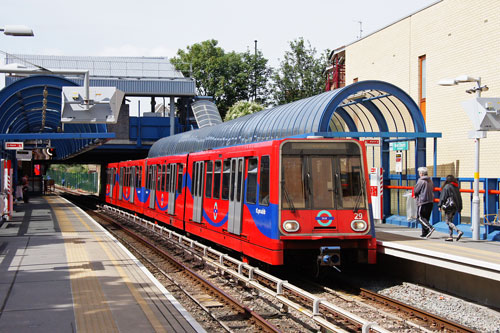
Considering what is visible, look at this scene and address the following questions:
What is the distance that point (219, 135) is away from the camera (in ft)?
81.4

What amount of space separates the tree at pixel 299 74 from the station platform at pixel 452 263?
39.6 m

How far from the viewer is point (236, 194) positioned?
42.3ft

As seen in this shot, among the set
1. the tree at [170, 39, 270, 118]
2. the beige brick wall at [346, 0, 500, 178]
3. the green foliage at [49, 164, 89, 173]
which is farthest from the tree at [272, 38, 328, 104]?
the green foliage at [49, 164, 89, 173]

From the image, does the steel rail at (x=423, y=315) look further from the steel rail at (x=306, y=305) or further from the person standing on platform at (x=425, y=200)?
the person standing on platform at (x=425, y=200)

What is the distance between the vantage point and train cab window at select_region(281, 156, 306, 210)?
36.0ft

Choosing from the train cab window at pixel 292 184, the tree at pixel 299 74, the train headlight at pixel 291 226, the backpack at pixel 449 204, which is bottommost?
the train headlight at pixel 291 226

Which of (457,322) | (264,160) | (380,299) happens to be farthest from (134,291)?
(457,322)

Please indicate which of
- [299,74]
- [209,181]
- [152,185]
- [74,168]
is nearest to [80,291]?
[209,181]

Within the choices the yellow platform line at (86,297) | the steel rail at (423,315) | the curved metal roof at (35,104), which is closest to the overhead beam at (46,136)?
the curved metal roof at (35,104)

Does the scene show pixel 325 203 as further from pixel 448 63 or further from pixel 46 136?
pixel 46 136

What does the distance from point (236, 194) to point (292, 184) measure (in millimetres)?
2121

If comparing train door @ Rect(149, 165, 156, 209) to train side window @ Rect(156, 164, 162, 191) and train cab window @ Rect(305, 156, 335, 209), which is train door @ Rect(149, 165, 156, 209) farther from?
train cab window @ Rect(305, 156, 335, 209)

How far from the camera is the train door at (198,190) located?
16109 millimetres

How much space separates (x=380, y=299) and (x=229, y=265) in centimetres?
457
